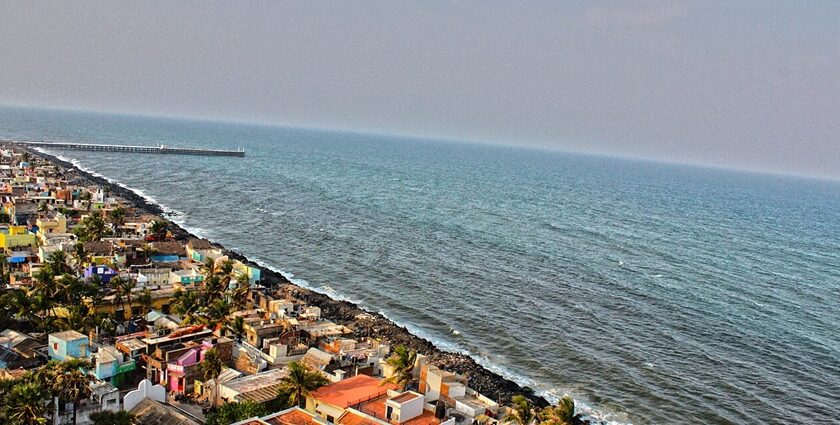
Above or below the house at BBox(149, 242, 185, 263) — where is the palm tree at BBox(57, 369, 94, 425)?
above

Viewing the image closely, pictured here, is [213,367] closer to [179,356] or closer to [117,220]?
[179,356]

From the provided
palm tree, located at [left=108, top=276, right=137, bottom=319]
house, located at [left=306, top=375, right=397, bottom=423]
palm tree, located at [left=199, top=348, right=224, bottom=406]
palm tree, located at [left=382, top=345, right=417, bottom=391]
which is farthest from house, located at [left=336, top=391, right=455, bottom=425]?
palm tree, located at [left=108, top=276, right=137, bottom=319]

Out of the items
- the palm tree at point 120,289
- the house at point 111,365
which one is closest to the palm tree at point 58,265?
the palm tree at point 120,289

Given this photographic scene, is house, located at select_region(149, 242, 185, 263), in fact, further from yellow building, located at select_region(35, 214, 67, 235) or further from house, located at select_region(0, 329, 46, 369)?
house, located at select_region(0, 329, 46, 369)

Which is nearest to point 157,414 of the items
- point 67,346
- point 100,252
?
point 67,346

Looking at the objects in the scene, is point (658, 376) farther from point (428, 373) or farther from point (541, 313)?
point (428, 373)

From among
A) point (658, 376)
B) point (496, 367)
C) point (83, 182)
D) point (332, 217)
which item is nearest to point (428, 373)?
point (496, 367)

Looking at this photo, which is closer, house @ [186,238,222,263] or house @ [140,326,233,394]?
house @ [140,326,233,394]
